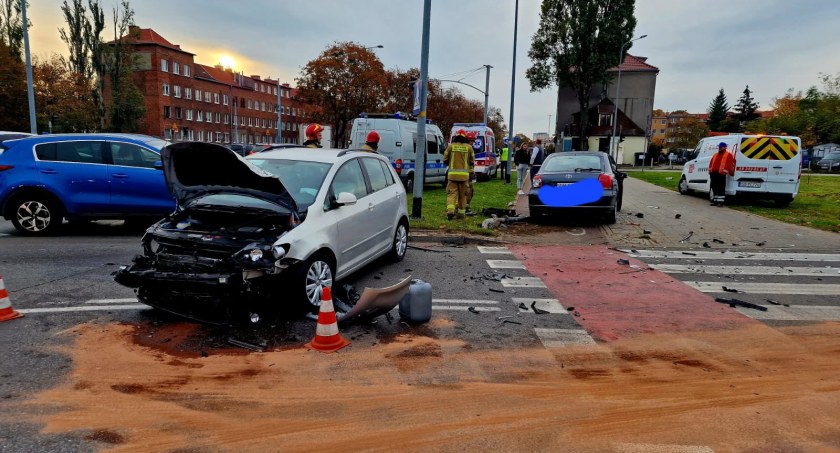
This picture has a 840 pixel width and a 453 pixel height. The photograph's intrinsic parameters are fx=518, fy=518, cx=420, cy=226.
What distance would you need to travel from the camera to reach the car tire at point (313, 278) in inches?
193

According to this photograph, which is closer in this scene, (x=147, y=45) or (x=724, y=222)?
(x=724, y=222)

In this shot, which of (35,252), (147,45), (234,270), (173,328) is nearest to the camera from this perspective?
(234,270)

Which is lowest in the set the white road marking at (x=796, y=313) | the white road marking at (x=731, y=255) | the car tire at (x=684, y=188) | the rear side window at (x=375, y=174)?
the white road marking at (x=796, y=313)

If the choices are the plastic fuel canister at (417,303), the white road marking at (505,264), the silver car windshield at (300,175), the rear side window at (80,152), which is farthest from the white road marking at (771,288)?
the rear side window at (80,152)

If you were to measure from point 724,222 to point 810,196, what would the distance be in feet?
28.4

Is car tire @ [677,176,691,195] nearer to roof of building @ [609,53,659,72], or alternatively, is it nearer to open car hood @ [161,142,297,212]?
open car hood @ [161,142,297,212]

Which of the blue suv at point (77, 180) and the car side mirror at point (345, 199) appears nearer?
the car side mirror at point (345, 199)

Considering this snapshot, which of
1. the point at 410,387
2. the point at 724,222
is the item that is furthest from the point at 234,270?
the point at 724,222

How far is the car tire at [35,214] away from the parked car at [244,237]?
5.39m

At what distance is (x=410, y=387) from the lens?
3736 mm

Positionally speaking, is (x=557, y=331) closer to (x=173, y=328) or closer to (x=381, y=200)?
(x=381, y=200)

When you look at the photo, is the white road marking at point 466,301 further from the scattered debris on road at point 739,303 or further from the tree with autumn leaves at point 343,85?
the tree with autumn leaves at point 343,85

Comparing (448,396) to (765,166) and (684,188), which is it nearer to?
(765,166)

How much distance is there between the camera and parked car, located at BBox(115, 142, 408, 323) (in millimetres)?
4535
